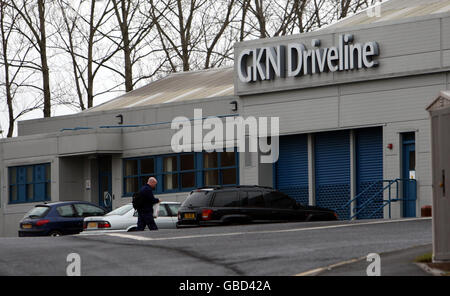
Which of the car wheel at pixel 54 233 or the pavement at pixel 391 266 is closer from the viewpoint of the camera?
the pavement at pixel 391 266

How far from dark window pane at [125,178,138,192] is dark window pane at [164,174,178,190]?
149cm

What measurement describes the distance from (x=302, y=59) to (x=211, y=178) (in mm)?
5836

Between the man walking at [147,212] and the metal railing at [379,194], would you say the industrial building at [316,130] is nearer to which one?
the metal railing at [379,194]

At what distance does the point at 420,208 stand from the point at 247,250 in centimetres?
1465

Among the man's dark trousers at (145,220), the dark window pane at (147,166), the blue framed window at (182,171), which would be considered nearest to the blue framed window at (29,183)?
the blue framed window at (182,171)

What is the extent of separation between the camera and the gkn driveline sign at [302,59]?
33375 millimetres

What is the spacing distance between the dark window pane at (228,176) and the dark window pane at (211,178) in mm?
328

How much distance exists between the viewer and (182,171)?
127 feet

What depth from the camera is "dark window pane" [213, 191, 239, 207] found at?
2730cm

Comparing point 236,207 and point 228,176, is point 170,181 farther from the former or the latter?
point 236,207

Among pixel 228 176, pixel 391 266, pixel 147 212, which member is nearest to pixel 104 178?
pixel 228 176

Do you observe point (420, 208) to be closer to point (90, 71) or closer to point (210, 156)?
point (210, 156)

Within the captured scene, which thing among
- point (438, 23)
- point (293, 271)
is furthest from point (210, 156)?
point (293, 271)

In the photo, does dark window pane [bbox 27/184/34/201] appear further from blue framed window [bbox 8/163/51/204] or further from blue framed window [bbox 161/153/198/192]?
blue framed window [bbox 161/153/198/192]
